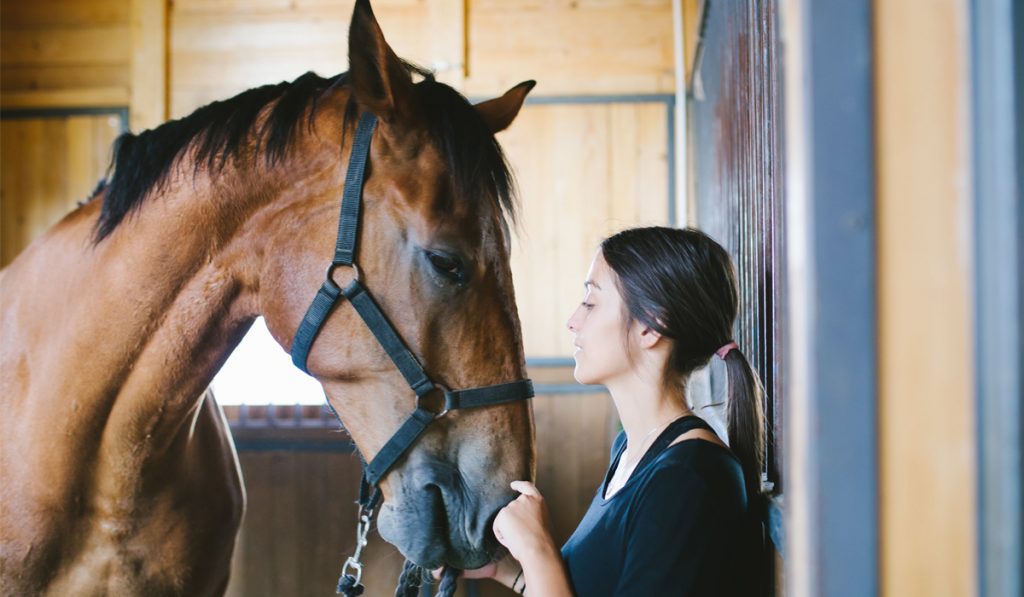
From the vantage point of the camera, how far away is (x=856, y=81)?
47cm

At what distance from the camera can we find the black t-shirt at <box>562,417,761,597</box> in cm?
75

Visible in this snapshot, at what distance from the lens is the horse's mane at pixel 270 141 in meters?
1.05

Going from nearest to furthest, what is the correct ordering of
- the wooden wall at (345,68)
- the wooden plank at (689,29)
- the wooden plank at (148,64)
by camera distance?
the wooden plank at (689,29), the wooden wall at (345,68), the wooden plank at (148,64)

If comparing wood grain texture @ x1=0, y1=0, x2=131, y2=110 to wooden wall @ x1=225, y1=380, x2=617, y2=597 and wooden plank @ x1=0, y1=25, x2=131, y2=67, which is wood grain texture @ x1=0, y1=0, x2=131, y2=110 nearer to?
wooden plank @ x1=0, y1=25, x2=131, y2=67

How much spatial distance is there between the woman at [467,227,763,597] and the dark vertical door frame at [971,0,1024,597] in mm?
392

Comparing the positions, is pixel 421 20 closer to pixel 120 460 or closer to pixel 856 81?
pixel 120 460

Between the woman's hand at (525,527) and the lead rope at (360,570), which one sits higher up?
the woman's hand at (525,527)

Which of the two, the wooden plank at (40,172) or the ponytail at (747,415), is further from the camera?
the wooden plank at (40,172)

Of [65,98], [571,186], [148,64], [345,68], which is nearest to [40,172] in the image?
[65,98]

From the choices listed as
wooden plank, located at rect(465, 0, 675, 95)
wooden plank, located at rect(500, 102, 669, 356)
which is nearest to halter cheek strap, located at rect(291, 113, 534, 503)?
wooden plank, located at rect(500, 102, 669, 356)

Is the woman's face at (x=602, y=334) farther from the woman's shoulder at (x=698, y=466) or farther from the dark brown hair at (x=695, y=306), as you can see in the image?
the woman's shoulder at (x=698, y=466)

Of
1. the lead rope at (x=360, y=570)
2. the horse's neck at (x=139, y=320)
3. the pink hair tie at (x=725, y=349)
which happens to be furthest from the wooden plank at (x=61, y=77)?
the pink hair tie at (x=725, y=349)

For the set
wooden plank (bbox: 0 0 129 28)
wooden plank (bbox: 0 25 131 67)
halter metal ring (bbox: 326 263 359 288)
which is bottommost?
halter metal ring (bbox: 326 263 359 288)

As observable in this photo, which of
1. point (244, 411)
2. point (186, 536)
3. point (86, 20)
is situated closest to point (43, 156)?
point (86, 20)
